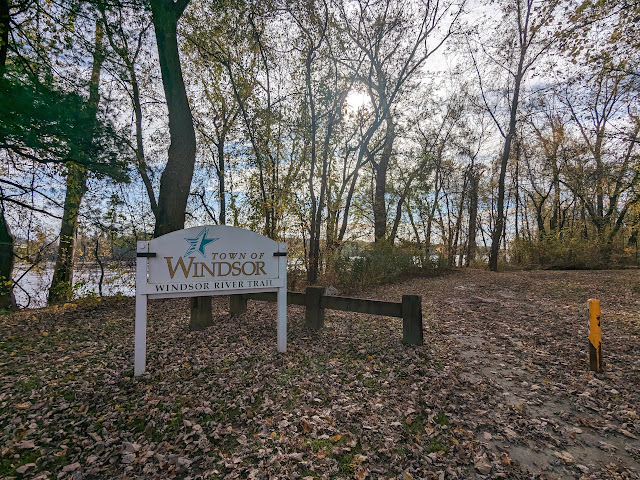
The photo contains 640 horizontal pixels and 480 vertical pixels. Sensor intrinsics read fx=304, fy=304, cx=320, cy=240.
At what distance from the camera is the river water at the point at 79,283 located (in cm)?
700

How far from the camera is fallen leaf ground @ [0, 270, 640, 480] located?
7.93 feet

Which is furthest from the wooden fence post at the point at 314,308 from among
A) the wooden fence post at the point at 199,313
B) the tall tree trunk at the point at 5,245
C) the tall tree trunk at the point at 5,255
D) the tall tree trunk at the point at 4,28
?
the tall tree trunk at the point at 4,28

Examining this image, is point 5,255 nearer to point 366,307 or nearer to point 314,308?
point 314,308

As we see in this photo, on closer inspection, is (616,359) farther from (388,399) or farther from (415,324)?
(388,399)

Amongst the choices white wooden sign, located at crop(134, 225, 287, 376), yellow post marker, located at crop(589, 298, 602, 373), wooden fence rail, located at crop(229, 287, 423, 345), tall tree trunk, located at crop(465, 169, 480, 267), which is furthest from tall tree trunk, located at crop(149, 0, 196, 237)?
tall tree trunk, located at crop(465, 169, 480, 267)

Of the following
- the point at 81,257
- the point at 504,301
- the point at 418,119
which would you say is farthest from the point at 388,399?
the point at 418,119

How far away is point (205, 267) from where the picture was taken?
4.05 meters

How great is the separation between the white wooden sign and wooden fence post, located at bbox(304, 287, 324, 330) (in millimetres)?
913

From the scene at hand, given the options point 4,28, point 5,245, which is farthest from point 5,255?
point 4,28

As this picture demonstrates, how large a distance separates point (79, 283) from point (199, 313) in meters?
3.16

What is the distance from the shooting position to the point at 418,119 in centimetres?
1462

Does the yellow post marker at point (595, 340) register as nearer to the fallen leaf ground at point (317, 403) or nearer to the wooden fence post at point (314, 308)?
the fallen leaf ground at point (317, 403)

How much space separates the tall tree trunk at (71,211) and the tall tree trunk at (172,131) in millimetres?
1478

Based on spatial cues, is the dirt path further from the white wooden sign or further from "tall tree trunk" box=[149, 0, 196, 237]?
"tall tree trunk" box=[149, 0, 196, 237]
